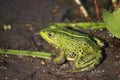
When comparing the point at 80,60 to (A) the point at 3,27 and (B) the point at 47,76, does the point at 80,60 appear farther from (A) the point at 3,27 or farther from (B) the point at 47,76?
(A) the point at 3,27

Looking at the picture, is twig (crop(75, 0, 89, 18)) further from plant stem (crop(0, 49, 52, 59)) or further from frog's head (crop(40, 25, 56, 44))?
plant stem (crop(0, 49, 52, 59))

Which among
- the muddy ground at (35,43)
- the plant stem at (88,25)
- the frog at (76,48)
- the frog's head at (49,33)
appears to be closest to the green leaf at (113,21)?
the frog at (76,48)

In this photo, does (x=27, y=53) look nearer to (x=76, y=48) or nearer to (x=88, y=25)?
(x=76, y=48)

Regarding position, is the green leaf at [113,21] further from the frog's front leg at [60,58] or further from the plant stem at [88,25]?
the frog's front leg at [60,58]

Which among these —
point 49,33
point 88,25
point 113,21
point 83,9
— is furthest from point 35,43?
point 113,21

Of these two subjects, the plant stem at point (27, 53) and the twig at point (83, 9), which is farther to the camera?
the twig at point (83, 9)
